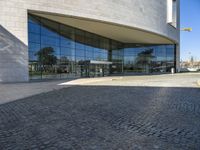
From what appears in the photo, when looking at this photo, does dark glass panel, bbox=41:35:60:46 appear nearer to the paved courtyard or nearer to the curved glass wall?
the paved courtyard

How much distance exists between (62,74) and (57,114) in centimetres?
2045

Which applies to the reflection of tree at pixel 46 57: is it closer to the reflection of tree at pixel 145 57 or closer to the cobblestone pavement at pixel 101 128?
the cobblestone pavement at pixel 101 128

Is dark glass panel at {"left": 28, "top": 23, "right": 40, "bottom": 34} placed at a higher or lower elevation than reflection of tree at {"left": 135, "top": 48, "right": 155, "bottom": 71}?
higher

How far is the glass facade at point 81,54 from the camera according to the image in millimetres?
23188

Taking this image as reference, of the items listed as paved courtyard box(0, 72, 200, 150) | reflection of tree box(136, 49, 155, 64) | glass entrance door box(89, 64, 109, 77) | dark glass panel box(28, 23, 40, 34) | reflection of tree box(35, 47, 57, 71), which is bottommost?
paved courtyard box(0, 72, 200, 150)

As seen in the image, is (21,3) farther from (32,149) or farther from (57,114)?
(32,149)

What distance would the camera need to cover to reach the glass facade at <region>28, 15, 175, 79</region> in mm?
23188

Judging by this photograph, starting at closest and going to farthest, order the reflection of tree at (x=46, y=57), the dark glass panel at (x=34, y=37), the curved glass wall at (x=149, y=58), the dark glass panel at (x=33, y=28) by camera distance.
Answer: the dark glass panel at (x=33, y=28) < the dark glass panel at (x=34, y=37) < the reflection of tree at (x=46, y=57) < the curved glass wall at (x=149, y=58)

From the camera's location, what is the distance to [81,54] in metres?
30.3

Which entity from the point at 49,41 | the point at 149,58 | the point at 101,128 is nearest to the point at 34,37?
the point at 49,41


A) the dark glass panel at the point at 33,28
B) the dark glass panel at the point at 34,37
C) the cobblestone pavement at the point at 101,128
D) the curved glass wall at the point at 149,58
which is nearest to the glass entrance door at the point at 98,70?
the curved glass wall at the point at 149,58

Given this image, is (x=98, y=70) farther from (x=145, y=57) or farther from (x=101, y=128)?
(x=101, y=128)

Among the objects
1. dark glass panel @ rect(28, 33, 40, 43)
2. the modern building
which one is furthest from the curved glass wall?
dark glass panel @ rect(28, 33, 40, 43)

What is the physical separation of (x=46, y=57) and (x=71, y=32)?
236 inches
